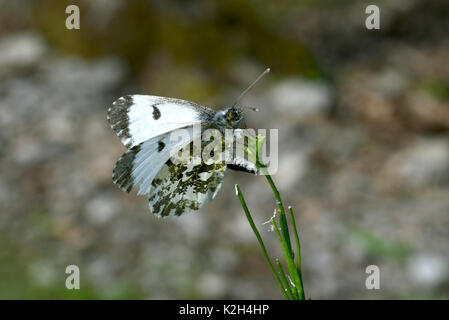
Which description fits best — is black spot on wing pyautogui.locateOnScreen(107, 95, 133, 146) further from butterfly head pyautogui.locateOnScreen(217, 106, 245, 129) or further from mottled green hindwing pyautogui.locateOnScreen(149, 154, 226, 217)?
butterfly head pyautogui.locateOnScreen(217, 106, 245, 129)

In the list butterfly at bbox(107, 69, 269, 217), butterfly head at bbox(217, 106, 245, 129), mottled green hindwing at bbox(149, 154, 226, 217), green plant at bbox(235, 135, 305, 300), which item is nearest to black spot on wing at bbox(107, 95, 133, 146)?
butterfly at bbox(107, 69, 269, 217)

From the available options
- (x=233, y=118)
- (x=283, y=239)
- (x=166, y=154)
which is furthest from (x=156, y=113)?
(x=283, y=239)

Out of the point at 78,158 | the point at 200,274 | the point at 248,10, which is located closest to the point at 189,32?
the point at 248,10

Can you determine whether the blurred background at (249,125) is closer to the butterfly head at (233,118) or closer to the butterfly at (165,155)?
the butterfly at (165,155)

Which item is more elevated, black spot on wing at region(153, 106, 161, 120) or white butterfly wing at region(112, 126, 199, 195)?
black spot on wing at region(153, 106, 161, 120)

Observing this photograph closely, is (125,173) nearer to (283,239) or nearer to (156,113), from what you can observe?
(156,113)

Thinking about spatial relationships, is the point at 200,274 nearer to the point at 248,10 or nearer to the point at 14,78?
the point at 248,10
